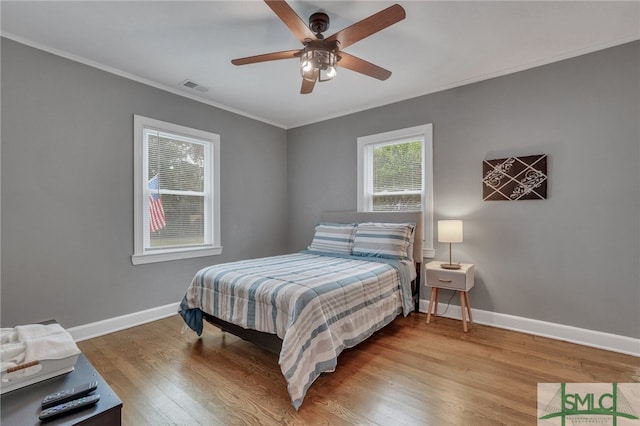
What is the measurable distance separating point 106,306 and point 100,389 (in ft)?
7.07

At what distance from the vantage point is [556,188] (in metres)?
2.82

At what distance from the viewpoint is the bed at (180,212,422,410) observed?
6.34 ft

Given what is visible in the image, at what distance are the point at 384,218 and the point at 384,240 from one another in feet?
1.68

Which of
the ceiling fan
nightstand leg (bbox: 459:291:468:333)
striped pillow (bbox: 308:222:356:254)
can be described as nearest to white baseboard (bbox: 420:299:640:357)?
nightstand leg (bbox: 459:291:468:333)

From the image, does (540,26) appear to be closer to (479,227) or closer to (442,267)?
(479,227)

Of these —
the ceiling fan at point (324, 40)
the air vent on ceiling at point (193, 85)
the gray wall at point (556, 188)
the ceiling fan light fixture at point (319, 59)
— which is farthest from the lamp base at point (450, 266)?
the air vent on ceiling at point (193, 85)

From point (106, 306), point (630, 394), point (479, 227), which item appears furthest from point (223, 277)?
point (630, 394)

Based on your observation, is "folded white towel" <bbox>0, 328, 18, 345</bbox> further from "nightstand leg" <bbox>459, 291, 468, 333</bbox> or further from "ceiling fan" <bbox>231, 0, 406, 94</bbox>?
"nightstand leg" <bbox>459, 291, 468, 333</bbox>

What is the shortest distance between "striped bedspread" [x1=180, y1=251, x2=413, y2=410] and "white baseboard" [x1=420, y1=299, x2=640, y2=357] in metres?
0.80

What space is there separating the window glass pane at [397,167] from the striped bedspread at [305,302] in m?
1.18

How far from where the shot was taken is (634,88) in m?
2.51

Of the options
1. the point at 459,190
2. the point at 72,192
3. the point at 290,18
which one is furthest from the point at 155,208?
the point at 459,190

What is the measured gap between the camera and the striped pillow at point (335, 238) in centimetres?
360

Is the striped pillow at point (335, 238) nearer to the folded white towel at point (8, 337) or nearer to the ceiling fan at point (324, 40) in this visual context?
the ceiling fan at point (324, 40)
